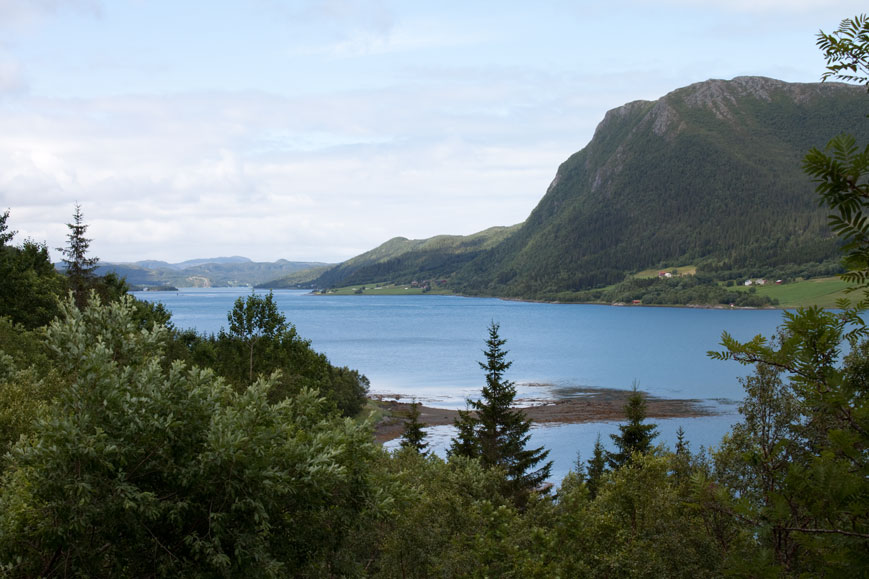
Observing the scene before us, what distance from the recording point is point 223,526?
33.6ft

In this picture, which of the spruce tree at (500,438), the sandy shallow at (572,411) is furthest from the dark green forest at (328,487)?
the sandy shallow at (572,411)

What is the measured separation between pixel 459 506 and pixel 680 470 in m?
15.2

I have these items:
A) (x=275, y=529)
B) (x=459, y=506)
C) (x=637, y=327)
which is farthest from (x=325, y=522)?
(x=637, y=327)

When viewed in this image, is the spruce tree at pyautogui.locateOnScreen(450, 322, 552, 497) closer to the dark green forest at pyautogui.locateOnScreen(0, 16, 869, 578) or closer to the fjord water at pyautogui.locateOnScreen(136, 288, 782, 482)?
the dark green forest at pyautogui.locateOnScreen(0, 16, 869, 578)

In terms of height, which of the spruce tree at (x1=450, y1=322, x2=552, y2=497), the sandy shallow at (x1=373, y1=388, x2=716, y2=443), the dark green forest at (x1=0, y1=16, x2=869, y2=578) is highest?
the dark green forest at (x1=0, y1=16, x2=869, y2=578)

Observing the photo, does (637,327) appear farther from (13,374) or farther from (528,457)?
(13,374)

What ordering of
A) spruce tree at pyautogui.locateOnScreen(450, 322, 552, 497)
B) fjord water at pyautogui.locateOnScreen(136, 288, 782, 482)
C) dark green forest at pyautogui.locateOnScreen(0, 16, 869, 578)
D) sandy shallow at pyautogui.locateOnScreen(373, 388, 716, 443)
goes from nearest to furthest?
1. dark green forest at pyautogui.locateOnScreen(0, 16, 869, 578)
2. spruce tree at pyautogui.locateOnScreen(450, 322, 552, 497)
3. fjord water at pyautogui.locateOnScreen(136, 288, 782, 482)
4. sandy shallow at pyautogui.locateOnScreen(373, 388, 716, 443)

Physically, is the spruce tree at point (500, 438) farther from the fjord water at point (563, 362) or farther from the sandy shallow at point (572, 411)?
the sandy shallow at point (572, 411)

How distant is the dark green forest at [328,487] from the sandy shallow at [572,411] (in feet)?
168

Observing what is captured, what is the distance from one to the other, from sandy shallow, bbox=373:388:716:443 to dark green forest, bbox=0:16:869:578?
51.2 m

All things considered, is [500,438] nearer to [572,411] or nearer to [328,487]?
[328,487]

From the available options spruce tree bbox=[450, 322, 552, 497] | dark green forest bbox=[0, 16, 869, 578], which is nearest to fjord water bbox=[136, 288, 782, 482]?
spruce tree bbox=[450, 322, 552, 497]

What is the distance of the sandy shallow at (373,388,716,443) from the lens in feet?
249

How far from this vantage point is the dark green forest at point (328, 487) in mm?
5730
